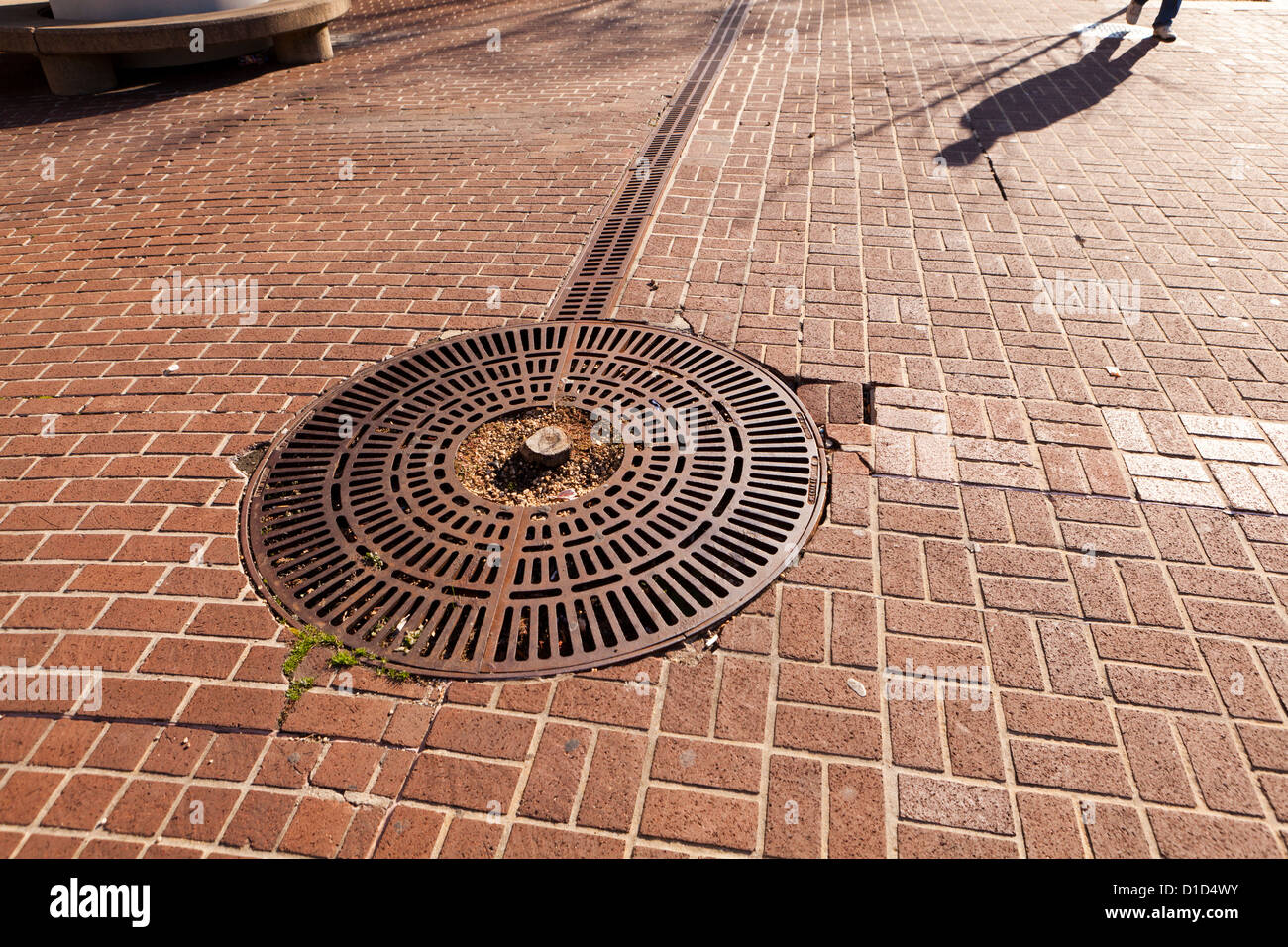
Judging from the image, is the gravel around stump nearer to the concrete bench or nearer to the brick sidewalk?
the brick sidewalk

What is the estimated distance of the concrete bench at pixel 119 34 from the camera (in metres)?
7.13

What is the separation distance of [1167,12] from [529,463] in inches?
356

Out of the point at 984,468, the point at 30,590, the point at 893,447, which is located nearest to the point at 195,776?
the point at 30,590

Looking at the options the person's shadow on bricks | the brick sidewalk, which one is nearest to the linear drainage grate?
the brick sidewalk

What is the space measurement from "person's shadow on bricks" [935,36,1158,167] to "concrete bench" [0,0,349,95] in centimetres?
628

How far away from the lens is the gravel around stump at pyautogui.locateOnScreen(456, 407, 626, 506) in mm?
2855

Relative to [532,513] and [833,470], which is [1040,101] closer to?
[833,470]

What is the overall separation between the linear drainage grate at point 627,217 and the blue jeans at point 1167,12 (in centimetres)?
473

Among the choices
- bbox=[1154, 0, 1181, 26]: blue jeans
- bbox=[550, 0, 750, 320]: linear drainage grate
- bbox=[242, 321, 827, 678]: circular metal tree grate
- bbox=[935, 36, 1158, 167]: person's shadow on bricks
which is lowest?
bbox=[242, 321, 827, 678]: circular metal tree grate

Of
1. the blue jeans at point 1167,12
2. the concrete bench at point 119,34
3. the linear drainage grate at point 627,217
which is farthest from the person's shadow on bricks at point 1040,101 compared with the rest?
the concrete bench at point 119,34

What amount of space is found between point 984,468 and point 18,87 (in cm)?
985

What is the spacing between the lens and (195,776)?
2.03 meters
